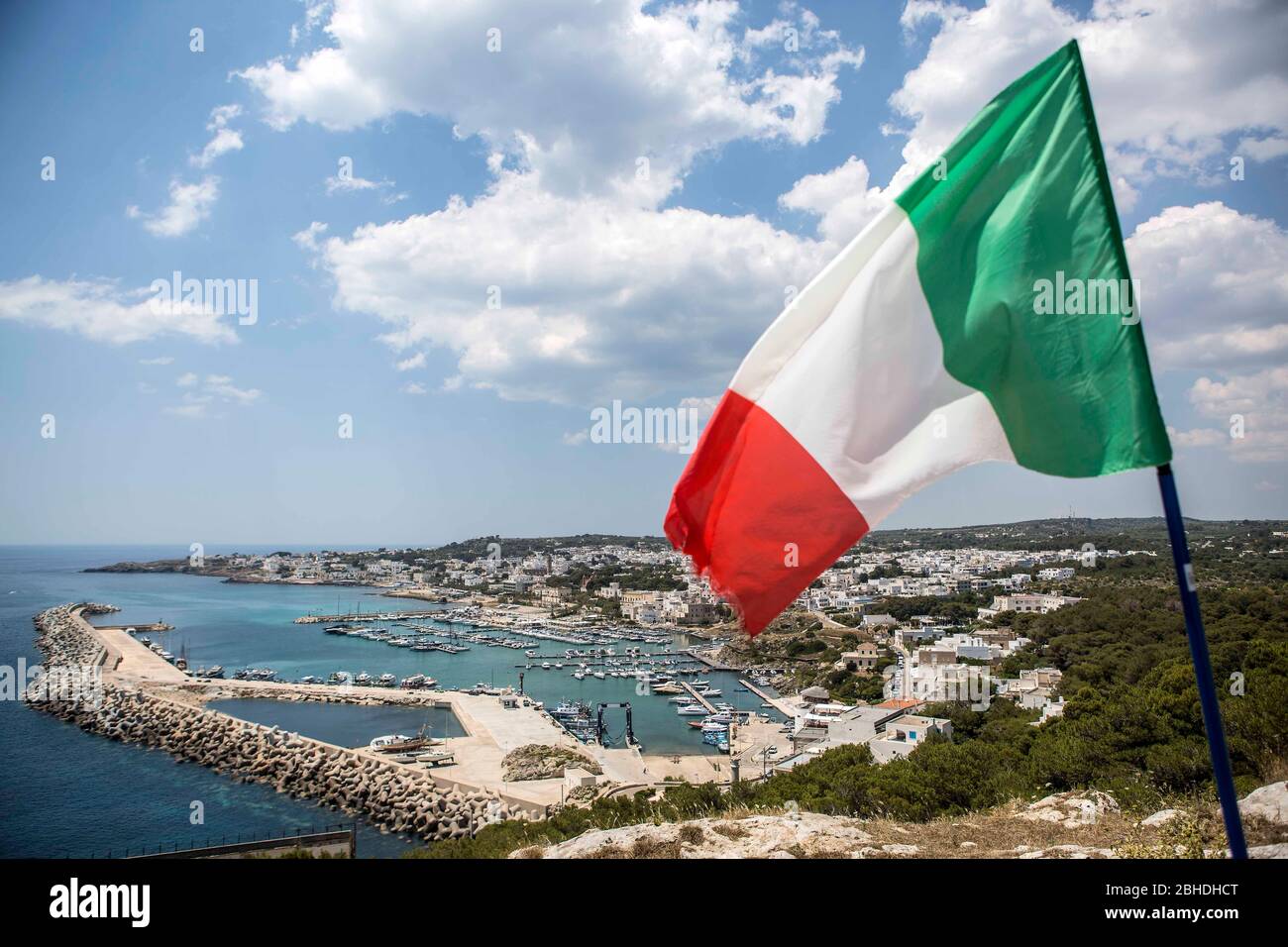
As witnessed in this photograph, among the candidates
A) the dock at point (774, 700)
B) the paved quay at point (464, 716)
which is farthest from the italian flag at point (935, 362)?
the dock at point (774, 700)

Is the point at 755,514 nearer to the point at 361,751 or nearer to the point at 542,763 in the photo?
the point at 542,763

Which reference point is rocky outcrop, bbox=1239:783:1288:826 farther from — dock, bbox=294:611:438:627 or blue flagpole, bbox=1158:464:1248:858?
dock, bbox=294:611:438:627

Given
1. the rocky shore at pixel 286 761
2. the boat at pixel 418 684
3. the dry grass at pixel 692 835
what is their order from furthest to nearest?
the boat at pixel 418 684, the rocky shore at pixel 286 761, the dry grass at pixel 692 835

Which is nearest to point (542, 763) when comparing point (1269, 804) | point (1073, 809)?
point (1073, 809)

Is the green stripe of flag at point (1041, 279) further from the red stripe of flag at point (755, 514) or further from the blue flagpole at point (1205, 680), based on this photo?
the red stripe of flag at point (755, 514)
